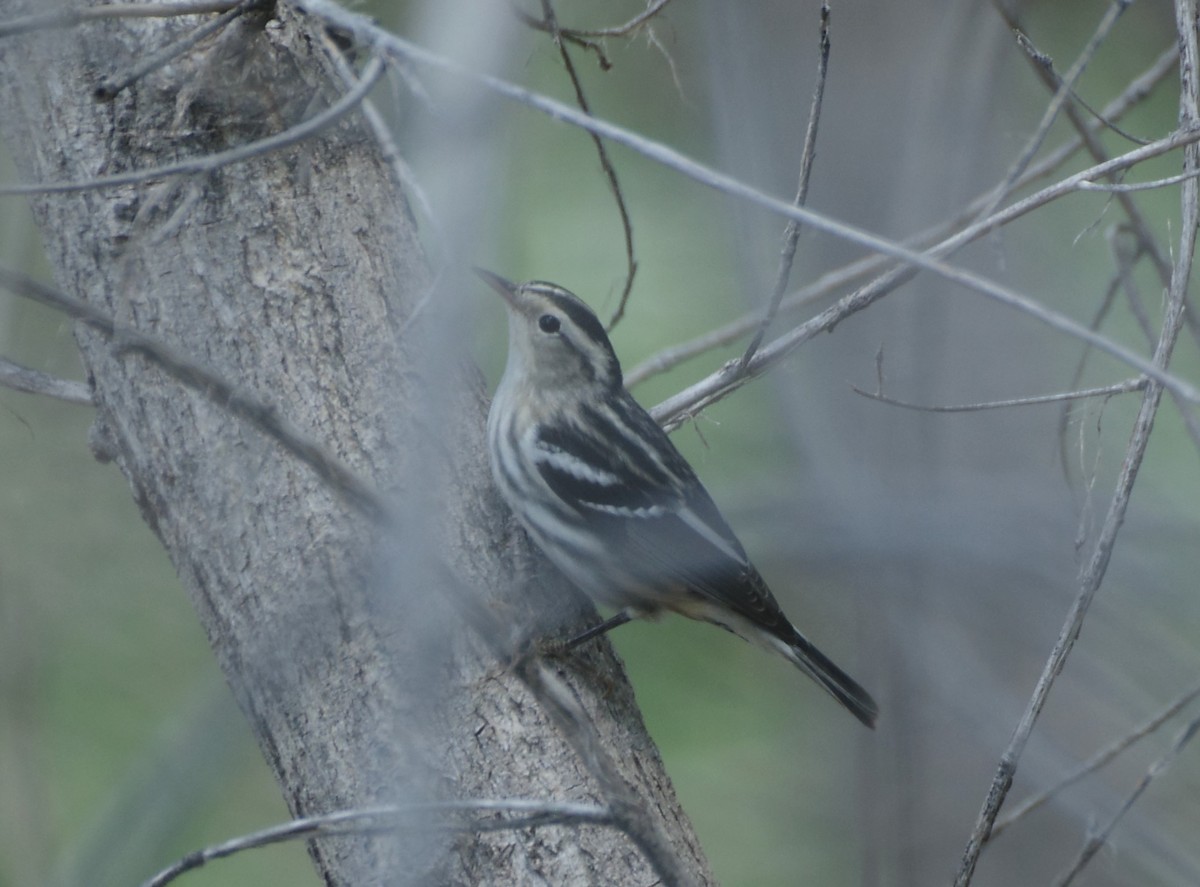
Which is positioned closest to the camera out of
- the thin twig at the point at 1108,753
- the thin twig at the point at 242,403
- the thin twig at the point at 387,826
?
the thin twig at the point at 242,403

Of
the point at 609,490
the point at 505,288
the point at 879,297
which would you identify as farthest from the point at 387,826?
the point at 505,288

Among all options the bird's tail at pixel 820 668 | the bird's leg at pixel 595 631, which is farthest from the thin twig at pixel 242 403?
the bird's tail at pixel 820 668

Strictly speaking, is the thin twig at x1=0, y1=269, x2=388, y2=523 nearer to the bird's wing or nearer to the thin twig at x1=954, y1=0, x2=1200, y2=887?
the thin twig at x1=954, y1=0, x2=1200, y2=887

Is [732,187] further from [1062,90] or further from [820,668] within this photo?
[820,668]

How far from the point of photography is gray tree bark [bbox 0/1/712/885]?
8.14ft

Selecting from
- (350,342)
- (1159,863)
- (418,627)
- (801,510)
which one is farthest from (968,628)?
(418,627)

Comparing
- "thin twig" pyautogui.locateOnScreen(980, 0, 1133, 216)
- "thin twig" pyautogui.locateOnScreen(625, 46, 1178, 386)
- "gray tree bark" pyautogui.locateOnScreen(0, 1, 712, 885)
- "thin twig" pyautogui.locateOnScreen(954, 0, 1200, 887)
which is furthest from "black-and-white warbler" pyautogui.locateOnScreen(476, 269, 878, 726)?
"thin twig" pyautogui.locateOnScreen(980, 0, 1133, 216)

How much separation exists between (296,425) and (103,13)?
954 mm

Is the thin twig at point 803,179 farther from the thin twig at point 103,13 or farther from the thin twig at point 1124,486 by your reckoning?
the thin twig at point 103,13

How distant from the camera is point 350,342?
2828 millimetres

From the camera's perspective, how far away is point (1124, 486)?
8.19 feet

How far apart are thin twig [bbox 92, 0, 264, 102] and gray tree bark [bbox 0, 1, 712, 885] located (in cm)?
6

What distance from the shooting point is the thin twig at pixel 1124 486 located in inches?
92.7

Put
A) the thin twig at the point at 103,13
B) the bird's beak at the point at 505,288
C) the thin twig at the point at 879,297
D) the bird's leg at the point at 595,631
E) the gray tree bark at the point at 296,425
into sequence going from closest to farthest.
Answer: the thin twig at the point at 879,297, the thin twig at the point at 103,13, the gray tree bark at the point at 296,425, the bird's leg at the point at 595,631, the bird's beak at the point at 505,288
